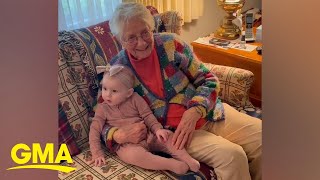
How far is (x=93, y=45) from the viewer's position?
4.72 ft

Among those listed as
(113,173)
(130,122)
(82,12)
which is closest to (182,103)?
(130,122)

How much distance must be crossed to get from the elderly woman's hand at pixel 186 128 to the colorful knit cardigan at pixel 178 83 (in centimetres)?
3

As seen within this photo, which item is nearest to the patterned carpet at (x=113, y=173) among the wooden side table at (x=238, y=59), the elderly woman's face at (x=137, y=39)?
the elderly woman's face at (x=137, y=39)

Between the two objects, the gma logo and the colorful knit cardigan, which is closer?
the gma logo

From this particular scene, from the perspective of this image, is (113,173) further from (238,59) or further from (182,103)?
(238,59)

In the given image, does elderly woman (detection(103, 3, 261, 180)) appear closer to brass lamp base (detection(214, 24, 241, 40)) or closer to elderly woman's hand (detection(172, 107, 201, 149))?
elderly woman's hand (detection(172, 107, 201, 149))

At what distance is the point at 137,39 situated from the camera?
48.3 inches

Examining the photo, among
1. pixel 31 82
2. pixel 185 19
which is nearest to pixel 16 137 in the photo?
pixel 31 82

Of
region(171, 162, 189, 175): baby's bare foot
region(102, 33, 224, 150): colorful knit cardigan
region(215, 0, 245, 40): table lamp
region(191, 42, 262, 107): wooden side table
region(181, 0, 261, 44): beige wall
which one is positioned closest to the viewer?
region(171, 162, 189, 175): baby's bare foot

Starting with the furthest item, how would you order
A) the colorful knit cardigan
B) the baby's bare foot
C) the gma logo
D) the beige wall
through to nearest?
1. the beige wall
2. the colorful knit cardigan
3. the baby's bare foot
4. the gma logo

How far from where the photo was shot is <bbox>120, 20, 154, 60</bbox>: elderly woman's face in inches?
47.6

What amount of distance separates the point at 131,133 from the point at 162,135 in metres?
0.10

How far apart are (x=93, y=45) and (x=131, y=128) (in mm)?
406

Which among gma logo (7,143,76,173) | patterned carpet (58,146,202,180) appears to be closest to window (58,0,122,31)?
patterned carpet (58,146,202,180)
